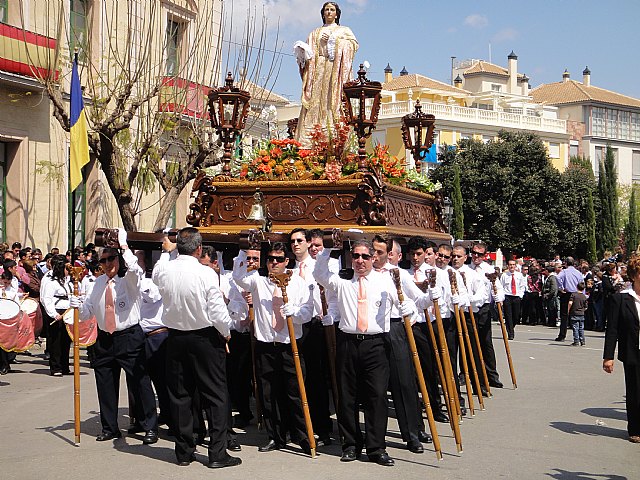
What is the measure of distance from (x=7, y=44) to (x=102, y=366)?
12.7 meters

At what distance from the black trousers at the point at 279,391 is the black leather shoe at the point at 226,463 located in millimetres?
753

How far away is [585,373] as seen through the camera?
15.6 metres

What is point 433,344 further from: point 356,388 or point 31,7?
point 31,7

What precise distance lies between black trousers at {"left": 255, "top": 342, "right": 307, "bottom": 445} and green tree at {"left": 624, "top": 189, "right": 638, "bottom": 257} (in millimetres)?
60597

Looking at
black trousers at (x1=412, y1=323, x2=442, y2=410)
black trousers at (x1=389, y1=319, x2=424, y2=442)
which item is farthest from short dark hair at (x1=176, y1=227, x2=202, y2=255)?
black trousers at (x1=412, y1=323, x2=442, y2=410)

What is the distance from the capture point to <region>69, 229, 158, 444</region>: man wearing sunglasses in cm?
956

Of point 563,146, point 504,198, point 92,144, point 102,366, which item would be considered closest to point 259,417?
point 102,366

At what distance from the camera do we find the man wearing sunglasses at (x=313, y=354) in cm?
956

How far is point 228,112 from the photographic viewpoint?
41.6 ft

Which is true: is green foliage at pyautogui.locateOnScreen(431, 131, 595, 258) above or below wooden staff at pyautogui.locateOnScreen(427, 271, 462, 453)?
above

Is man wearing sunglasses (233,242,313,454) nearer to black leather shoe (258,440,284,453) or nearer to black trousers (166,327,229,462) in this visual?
black leather shoe (258,440,284,453)

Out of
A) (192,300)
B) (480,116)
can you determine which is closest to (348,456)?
(192,300)

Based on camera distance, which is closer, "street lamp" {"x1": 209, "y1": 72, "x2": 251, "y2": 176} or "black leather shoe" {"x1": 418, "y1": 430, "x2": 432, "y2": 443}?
"black leather shoe" {"x1": 418, "y1": 430, "x2": 432, "y2": 443}

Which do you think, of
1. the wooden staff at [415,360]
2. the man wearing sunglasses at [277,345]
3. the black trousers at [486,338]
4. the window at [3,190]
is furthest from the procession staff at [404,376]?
the window at [3,190]
